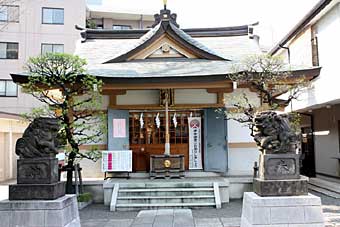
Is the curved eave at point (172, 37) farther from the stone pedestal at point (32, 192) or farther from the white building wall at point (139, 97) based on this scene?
the stone pedestal at point (32, 192)

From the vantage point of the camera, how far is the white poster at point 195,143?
1305cm

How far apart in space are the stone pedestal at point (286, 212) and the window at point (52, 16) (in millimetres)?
24014

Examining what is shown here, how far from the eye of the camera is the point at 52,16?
26.8 m

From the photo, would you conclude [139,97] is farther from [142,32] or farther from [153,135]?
[142,32]

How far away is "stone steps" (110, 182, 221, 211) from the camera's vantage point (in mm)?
10016

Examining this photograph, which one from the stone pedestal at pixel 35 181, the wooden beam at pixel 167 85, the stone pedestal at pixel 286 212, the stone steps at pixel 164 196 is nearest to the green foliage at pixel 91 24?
the wooden beam at pixel 167 85

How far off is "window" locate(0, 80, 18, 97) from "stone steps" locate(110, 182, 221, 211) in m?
17.2

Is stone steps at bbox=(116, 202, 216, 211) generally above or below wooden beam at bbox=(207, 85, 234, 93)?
below

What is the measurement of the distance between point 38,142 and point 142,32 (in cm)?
1160

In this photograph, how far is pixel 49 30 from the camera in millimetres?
26484

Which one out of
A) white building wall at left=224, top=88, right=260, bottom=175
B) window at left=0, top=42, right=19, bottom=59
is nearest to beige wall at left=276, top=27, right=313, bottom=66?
white building wall at left=224, top=88, right=260, bottom=175

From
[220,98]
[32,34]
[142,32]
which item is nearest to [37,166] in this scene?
[220,98]

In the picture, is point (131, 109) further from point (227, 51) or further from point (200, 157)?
point (227, 51)

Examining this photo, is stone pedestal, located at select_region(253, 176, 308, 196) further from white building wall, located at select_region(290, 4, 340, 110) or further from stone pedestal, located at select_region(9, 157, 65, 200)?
white building wall, located at select_region(290, 4, 340, 110)
